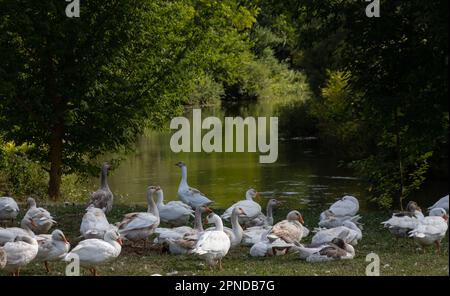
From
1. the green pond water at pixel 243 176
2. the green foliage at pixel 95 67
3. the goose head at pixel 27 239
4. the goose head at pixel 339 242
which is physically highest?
the green foliage at pixel 95 67

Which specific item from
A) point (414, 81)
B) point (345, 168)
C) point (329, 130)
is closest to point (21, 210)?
point (414, 81)

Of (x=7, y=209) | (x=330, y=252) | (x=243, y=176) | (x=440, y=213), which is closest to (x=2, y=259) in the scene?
(x=330, y=252)

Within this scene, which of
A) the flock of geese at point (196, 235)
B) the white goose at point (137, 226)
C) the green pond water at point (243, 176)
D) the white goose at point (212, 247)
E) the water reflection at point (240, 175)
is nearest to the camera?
the flock of geese at point (196, 235)

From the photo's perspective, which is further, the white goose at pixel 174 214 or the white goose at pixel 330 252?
the white goose at pixel 174 214

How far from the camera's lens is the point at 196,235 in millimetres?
14031

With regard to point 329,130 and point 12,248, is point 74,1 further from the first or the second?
point 329,130

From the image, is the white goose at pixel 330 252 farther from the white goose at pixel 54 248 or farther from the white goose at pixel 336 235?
the white goose at pixel 54 248

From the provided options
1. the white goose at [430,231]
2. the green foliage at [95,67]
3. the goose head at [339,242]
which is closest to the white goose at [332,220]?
the white goose at [430,231]

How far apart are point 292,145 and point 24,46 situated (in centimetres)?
2663

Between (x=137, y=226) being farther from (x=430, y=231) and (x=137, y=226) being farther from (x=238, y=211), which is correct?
(x=430, y=231)

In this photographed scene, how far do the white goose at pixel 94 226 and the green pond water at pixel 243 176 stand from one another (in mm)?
13773

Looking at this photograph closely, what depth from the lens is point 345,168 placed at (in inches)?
1576

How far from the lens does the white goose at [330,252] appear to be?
13.2 meters
